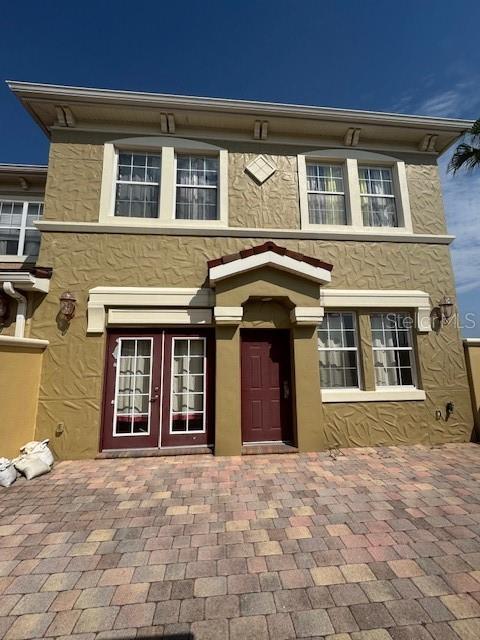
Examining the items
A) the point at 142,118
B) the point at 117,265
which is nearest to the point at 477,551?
the point at 117,265

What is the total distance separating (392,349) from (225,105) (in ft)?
21.7

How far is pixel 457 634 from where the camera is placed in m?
2.08

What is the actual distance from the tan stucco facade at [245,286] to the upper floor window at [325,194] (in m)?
0.48

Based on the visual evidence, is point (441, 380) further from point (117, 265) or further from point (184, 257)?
point (117, 265)

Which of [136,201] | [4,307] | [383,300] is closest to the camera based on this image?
[4,307]

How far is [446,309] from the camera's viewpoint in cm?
692

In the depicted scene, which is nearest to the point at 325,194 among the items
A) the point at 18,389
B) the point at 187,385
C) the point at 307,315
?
the point at 307,315

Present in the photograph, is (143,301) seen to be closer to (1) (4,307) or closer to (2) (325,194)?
(1) (4,307)

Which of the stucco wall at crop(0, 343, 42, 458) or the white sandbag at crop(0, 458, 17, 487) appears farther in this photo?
the stucco wall at crop(0, 343, 42, 458)

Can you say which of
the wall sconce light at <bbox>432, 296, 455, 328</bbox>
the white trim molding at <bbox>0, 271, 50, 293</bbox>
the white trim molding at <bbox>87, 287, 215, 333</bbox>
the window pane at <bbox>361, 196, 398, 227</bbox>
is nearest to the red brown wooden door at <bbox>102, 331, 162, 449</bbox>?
the white trim molding at <bbox>87, 287, 215, 333</bbox>

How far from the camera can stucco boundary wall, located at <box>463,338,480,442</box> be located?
6.76 meters

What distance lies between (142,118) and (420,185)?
22.6ft

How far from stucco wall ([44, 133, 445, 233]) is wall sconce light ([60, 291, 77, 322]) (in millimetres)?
1809

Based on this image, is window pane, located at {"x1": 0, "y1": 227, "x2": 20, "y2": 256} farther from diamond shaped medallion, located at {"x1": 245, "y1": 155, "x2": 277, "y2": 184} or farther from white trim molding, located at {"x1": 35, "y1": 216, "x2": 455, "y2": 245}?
diamond shaped medallion, located at {"x1": 245, "y1": 155, "x2": 277, "y2": 184}
